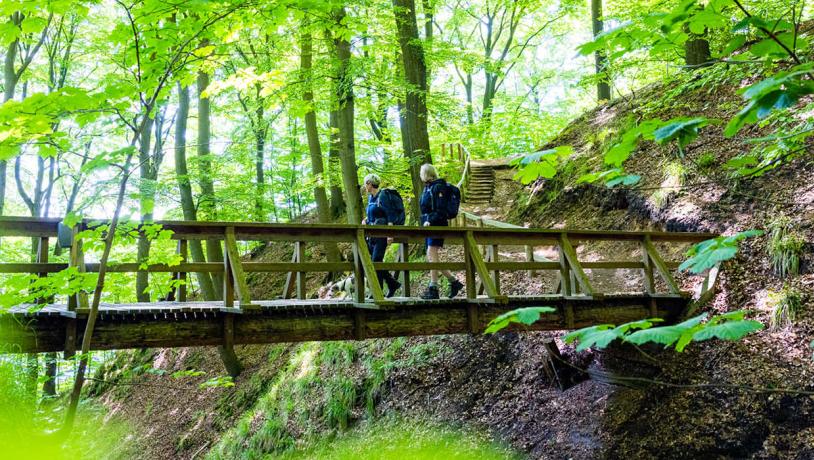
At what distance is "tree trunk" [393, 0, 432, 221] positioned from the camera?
12273 millimetres

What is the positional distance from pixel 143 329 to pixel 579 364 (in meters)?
5.69

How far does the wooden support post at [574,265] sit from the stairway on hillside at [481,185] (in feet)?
30.6

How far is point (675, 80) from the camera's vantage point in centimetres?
1259

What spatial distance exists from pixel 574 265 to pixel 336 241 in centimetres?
306

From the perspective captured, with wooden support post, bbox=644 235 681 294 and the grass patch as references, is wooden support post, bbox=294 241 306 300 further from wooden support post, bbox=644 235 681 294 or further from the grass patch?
wooden support post, bbox=644 235 681 294

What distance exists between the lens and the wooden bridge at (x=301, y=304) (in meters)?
5.13

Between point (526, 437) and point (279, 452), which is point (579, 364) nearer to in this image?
point (526, 437)

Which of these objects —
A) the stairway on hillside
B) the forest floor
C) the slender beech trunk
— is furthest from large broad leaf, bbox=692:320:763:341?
the stairway on hillside

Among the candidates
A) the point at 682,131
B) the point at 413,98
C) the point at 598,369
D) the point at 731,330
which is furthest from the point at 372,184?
the point at 731,330

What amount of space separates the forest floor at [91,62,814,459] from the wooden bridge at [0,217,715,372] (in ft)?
2.94

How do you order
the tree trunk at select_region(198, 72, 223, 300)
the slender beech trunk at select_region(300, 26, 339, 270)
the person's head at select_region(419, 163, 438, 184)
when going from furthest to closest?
the tree trunk at select_region(198, 72, 223, 300) → the slender beech trunk at select_region(300, 26, 339, 270) → the person's head at select_region(419, 163, 438, 184)

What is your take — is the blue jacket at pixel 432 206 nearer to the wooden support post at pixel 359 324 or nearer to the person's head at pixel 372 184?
the person's head at pixel 372 184

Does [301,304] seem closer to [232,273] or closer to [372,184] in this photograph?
A: [232,273]

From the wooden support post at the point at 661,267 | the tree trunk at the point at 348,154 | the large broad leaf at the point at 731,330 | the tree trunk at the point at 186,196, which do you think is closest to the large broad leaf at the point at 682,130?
the large broad leaf at the point at 731,330
